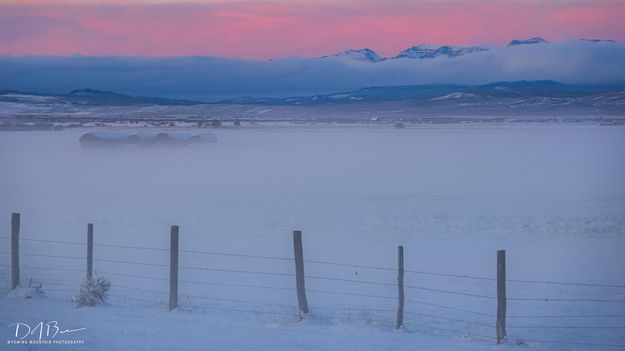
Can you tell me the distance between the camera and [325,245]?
16.5 m

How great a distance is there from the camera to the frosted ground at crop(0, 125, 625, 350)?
969cm

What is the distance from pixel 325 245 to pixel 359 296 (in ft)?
13.8

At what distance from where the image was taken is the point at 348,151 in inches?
1737

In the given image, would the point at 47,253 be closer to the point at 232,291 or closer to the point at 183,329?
the point at 232,291
